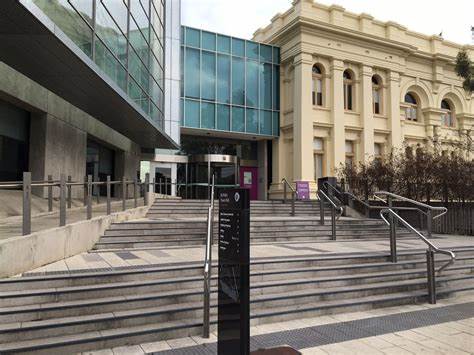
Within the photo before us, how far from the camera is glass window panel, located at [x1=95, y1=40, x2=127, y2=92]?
36.2 feet

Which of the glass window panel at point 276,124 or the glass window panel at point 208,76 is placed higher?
the glass window panel at point 208,76

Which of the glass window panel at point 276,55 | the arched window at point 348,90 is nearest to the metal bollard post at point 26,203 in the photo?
the glass window panel at point 276,55

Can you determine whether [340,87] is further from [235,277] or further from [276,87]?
[235,277]

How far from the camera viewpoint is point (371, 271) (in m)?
7.86

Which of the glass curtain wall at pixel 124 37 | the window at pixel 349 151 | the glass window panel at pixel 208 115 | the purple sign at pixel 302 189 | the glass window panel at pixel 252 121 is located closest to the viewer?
the glass curtain wall at pixel 124 37

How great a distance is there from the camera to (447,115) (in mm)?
32344

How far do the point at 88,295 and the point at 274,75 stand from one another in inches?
904

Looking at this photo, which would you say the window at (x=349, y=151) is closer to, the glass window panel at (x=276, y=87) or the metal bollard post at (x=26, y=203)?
the glass window panel at (x=276, y=87)

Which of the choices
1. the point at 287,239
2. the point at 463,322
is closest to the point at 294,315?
the point at 463,322

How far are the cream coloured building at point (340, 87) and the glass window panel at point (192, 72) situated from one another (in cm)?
549

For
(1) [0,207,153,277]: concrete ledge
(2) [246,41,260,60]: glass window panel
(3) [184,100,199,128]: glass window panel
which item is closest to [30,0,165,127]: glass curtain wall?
(3) [184,100,199,128]: glass window panel

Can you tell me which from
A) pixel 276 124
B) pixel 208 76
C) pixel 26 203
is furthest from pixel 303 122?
pixel 26 203

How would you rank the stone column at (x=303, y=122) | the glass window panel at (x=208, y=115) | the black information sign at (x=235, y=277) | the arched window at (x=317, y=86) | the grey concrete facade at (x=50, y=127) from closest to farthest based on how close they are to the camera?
the black information sign at (x=235, y=277) < the grey concrete facade at (x=50, y=127) < the glass window panel at (x=208, y=115) < the stone column at (x=303, y=122) < the arched window at (x=317, y=86)

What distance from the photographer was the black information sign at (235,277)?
4.07 m
